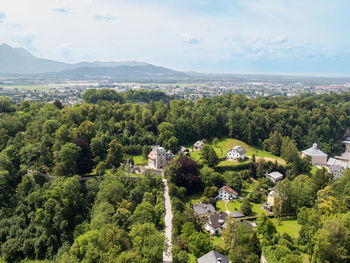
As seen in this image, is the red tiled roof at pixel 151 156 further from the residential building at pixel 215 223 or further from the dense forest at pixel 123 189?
the residential building at pixel 215 223

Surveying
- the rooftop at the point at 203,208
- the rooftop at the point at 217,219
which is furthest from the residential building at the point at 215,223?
the rooftop at the point at 203,208

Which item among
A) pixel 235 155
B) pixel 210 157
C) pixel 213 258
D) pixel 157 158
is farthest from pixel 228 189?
pixel 213 258

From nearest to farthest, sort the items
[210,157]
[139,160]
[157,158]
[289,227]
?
[289,227] < [157,158] < [210,157] < [139,160]

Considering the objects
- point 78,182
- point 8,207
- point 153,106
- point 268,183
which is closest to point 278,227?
point 268,183

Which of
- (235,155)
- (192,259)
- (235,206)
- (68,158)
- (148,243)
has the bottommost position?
(235,206)

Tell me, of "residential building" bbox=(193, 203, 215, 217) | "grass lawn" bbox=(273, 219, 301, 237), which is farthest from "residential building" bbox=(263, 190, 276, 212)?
"residential building" bbox=(193, 203, 215, 217)

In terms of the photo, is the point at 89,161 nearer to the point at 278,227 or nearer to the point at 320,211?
the point at 278,227

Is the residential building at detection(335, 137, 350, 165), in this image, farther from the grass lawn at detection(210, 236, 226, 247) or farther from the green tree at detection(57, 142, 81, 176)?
the green tree at detection(57, 142, 81, 176)

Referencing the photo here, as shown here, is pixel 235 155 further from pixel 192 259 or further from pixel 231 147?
pixel 192 259
